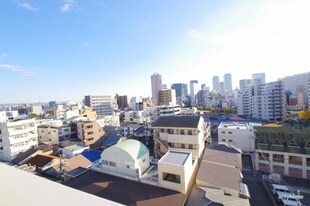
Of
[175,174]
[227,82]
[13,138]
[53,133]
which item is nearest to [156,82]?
[53,133]

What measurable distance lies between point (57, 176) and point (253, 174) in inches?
800

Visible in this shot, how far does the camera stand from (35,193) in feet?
4.73

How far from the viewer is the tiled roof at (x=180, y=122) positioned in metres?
16.4

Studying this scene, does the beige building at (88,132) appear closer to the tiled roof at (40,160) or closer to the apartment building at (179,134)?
the tiled roof at (40,160)

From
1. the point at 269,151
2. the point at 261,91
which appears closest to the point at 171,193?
the point at 269,151

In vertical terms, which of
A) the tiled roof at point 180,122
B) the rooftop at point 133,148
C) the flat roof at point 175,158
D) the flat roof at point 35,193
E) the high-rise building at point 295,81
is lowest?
the flat roof at point 175,158

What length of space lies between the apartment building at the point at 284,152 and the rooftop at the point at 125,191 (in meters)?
15.0

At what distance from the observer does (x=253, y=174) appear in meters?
18.0

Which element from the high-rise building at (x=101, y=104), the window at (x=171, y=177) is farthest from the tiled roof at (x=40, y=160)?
the high-rise building at (x=101, y=104)

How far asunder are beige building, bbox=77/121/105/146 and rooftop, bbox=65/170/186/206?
54.6 ft

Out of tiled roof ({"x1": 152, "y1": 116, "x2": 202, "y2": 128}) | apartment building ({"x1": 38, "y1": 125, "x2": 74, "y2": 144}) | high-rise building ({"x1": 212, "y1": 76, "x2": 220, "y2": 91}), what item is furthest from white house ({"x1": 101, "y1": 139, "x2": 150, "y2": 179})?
high-rise building ({"x1": 212, "y1": 76, "x2": 220, "y2": 91})

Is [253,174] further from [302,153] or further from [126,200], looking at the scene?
[126,200]

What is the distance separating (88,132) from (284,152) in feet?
91.8

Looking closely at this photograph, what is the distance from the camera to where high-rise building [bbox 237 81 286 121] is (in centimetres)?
4147
